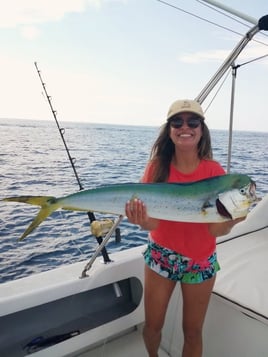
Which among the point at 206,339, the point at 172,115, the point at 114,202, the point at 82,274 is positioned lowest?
the point at 206,339

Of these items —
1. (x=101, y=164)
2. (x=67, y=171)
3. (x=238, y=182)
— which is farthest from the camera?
(x=101, y=164)

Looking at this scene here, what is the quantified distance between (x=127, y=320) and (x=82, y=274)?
0.60 m

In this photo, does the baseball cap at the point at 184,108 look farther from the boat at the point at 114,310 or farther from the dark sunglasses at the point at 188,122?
the boat at the point at 114,310

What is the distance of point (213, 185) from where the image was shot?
5.37ft

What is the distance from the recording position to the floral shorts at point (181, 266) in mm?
1965

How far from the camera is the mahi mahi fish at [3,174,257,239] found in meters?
1.59

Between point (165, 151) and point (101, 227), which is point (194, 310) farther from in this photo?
point (165, 151)

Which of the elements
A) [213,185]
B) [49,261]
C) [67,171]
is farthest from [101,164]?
[213,185]

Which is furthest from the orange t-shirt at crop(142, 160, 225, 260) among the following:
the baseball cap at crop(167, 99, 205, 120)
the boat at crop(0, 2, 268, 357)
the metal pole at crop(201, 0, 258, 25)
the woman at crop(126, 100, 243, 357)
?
the metal pole at crop(201, 0, 258, 25)

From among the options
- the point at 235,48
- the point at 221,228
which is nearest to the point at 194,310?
the point at 221,228

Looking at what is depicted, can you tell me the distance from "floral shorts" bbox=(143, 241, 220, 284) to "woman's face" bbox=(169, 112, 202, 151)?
0.63m

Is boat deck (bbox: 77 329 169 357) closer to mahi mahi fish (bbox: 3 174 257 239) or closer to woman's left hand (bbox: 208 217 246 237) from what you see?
woman's left hand (bbox: 208 217 246 237)

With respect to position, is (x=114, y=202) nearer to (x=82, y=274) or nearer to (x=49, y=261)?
(x=82, y=274)

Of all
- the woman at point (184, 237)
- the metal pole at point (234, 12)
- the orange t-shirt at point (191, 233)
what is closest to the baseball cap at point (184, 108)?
the woman at point (184, 237)
